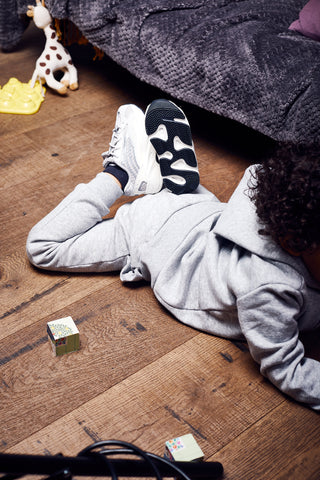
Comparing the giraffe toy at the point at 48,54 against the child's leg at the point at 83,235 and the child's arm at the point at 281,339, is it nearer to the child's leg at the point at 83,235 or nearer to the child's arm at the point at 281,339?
the child's leg at the point at 83,235

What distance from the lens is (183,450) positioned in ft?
2.71

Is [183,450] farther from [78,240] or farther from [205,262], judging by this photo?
[78,240]

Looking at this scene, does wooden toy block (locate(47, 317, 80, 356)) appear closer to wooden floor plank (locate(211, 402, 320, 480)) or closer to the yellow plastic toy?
wooden floor plank (locate(211, 402, 320, 480))

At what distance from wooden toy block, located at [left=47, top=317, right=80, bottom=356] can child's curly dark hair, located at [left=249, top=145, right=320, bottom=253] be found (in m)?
0.42

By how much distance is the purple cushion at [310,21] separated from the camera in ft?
5.06

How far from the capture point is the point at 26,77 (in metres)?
2.05

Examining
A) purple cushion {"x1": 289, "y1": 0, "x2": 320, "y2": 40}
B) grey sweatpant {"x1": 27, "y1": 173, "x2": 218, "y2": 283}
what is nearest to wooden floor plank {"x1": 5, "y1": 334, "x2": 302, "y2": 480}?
grey sweatpant {"x1": 27, "y1": 173, "x2": 218, "y2": 283}

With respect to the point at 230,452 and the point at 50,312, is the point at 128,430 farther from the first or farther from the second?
the point at 50,312

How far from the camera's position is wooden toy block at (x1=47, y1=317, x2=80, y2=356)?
0.99 metres

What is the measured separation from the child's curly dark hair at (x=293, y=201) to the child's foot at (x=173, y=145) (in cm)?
35

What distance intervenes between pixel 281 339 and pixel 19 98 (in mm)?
1385

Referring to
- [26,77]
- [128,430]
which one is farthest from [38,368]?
[26,77]

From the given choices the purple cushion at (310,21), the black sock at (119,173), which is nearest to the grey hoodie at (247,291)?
the black sock at (119,173)

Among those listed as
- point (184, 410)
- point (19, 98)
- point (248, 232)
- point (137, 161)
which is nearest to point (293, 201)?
point (248, 232)
